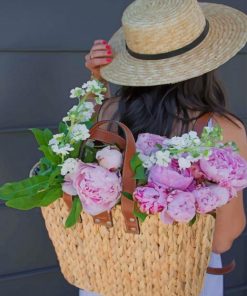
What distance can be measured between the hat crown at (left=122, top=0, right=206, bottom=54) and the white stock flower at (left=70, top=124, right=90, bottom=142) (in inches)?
13.3

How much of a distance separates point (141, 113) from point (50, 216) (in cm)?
38

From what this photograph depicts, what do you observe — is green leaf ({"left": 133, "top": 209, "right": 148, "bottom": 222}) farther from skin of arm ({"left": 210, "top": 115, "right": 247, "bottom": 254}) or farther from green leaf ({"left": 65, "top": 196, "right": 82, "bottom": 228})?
skin of arm ({"left": 210, "top": 115, "right": 247, "bottom": 254})

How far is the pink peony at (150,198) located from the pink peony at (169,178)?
0.02 metres

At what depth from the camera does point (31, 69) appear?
222 cm

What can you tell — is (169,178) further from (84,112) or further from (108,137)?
(84,112)

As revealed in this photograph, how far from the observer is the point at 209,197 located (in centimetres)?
114

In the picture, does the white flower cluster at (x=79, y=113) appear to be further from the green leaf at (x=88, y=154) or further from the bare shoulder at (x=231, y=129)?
the bare shoulder at (x=231, y=129)

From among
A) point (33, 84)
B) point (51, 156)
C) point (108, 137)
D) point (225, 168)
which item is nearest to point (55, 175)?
point (51, 156)

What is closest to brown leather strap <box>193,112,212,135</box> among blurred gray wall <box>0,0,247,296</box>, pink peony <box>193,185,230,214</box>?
pink peony <box>193,185,230,214</box>

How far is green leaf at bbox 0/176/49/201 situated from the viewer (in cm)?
123

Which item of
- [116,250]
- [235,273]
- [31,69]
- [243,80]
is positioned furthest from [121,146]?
[235,273]

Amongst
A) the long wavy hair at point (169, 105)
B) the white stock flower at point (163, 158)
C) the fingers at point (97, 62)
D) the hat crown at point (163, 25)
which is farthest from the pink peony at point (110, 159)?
the fingers at point (97, 62)

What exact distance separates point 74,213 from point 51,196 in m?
0.07

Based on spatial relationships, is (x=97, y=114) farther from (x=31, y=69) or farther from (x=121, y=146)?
(x=31, y=69)
